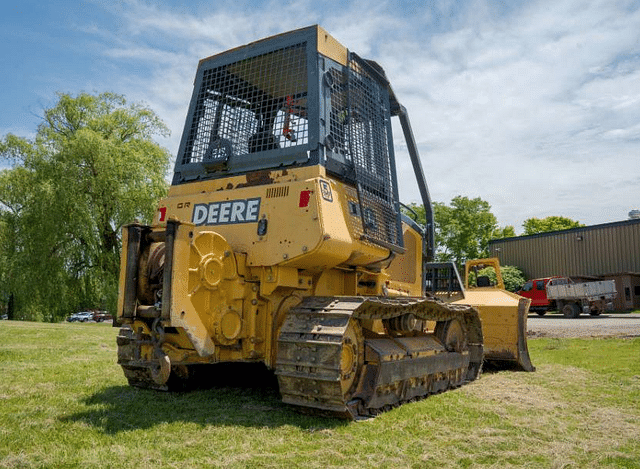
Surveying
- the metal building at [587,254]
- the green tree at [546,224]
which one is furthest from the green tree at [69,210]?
the green tree at [546,224]

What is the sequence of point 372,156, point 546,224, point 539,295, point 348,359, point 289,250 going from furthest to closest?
point 546,224 → point 539,295 → point 372,156 → point 289,250 → point 348,359

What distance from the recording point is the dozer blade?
30.5 ft

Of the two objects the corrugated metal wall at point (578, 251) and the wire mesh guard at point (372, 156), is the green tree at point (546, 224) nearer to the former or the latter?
the corrugated metal wall at point (578, 251)

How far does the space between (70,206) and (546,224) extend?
194ft

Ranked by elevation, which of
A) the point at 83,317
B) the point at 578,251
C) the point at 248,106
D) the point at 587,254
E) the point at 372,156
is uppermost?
the point at 578,251

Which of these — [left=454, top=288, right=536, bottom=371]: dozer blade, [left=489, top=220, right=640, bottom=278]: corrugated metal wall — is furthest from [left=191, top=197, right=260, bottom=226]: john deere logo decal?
[left=489, top=220, right=640, bottom=278]: corrugated metal wall

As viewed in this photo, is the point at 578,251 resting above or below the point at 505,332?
above

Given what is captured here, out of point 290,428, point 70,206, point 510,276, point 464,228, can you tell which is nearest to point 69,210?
point 70,206

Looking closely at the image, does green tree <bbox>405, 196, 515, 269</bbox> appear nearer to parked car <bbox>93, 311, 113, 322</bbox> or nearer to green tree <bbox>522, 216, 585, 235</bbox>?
green tree <bbox>522, 216, 585, 235</bbox>

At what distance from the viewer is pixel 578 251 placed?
40219 mm

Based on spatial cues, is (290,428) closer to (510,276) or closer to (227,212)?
(227,212)

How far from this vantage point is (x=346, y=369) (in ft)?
18.3

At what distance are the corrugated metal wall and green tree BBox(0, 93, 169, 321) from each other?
2697 cm

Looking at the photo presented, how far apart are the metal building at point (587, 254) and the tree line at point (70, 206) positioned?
26.9 m
